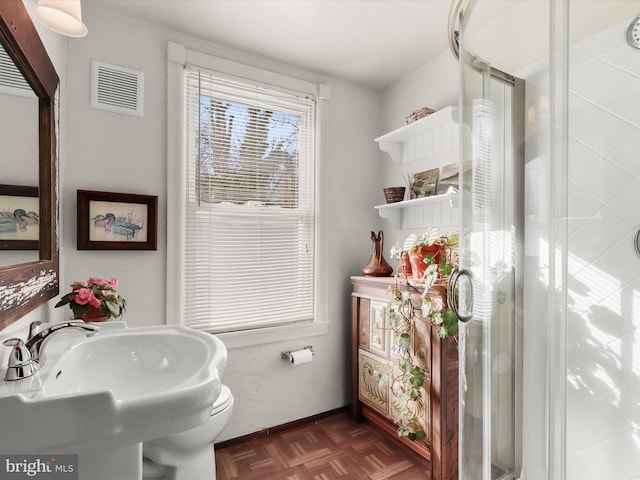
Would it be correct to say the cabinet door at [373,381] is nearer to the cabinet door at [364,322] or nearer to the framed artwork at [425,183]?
the cabinet door at [364,322]

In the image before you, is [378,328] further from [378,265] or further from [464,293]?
[464,293]

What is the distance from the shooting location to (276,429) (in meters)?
2.19

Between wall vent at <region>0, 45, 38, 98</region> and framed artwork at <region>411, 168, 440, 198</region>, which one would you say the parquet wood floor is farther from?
wall vent at <region>0, 45, 38, 98</region>

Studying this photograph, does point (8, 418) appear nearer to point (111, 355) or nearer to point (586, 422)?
point (111, 355)

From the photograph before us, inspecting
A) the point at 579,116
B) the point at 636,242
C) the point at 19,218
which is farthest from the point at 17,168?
the point at 636,242

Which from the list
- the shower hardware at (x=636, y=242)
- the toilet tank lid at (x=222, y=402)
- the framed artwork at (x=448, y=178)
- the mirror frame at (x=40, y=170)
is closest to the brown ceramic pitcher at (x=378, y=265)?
the framed artwork at (x=448, y=178)

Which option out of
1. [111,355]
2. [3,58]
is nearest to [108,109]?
[3,58]

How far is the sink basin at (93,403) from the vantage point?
1.99 ft

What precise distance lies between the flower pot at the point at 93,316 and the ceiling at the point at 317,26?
1.48 m

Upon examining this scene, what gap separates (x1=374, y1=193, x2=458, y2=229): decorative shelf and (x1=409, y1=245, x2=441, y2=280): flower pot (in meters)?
0.30

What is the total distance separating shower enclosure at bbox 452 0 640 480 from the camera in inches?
32.9

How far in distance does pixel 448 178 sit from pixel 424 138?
36 centimetres

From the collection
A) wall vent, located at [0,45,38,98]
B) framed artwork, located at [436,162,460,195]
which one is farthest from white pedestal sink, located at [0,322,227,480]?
framed artwork, located at [436,162,460,195]

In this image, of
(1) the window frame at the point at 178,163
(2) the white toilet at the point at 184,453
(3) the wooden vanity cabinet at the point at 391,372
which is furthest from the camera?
(1) the window frame at the point at 178,163
